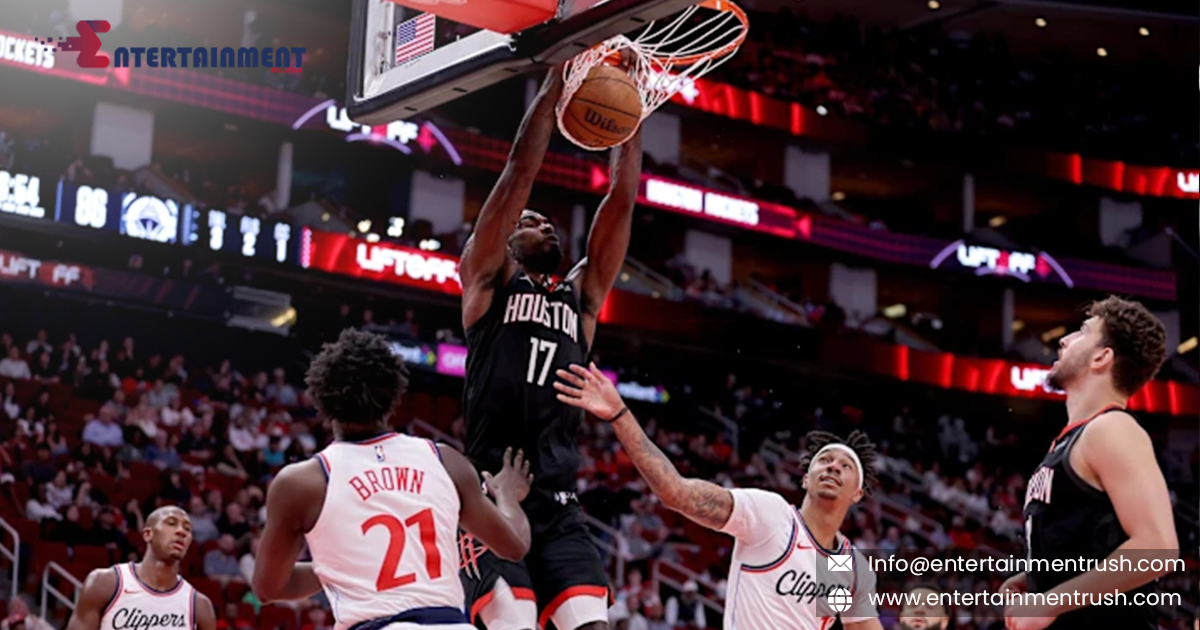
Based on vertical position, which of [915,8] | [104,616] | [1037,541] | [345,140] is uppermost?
[915,8]

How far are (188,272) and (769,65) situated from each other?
46.8 feet

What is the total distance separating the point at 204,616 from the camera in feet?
27.1

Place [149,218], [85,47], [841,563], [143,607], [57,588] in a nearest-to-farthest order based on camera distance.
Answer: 1. [841,563]
2. [143,607]
3. [57,588]
4. [149,218]
5. [85,47]

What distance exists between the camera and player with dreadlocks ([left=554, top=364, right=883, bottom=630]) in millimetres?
5324

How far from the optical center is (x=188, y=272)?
20.4 meters

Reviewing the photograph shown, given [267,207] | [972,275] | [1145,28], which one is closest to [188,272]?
[267,207]

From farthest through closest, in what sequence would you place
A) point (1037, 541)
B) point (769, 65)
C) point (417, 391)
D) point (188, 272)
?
point (769, 65), point (417, 391), point (188, 272), point (1037, 541)

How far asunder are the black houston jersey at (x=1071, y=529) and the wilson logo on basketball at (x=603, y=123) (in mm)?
2320

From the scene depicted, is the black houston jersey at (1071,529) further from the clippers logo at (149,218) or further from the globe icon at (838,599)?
the clippers logo at (149,218)

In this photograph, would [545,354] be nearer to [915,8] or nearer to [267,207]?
[267,207]

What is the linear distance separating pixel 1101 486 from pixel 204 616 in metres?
6.05

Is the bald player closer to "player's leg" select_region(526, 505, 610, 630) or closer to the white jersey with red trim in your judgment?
the white jersey with red trim

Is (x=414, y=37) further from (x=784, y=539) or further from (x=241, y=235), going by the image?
(x=241, y=235)

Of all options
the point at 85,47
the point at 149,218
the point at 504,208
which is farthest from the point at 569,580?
the point at 85,47
